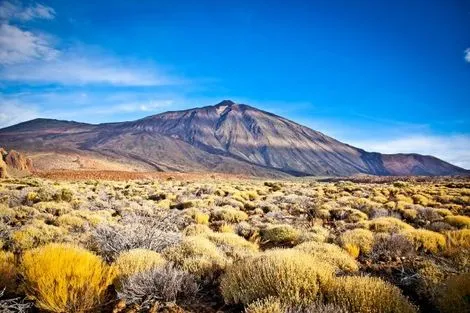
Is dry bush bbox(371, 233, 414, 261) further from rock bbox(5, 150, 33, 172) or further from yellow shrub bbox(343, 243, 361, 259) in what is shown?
rock bbox(5, 150, 33, 172)

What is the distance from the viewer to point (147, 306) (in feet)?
15.4

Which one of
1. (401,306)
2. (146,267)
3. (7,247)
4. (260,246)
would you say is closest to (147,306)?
(146,267)

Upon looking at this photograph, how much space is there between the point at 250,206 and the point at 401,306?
589 inches

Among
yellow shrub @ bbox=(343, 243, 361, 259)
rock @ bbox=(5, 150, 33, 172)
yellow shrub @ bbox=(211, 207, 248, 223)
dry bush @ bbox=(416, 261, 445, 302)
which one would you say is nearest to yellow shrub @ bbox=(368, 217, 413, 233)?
yellow shrub @ bbox=(343, 243, 361, 259)

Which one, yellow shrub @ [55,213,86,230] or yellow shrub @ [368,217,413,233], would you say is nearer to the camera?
yellow shrub @ [55,213,86,230]

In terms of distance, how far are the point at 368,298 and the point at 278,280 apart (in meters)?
1.09

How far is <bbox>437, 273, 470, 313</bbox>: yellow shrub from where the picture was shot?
420cm

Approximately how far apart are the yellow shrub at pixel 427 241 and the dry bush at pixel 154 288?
6218 mm

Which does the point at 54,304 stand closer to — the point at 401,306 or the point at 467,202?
the point at 401,306

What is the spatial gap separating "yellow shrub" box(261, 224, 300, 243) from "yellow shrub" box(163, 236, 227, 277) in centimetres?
364

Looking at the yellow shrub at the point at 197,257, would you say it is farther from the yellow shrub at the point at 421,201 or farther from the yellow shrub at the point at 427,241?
the yellow shrub at the point at 421,201

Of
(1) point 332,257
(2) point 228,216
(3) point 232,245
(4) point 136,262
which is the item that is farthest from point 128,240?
(2) point 228,216

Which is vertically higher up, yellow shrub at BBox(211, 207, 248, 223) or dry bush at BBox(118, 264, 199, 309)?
dry bush at BBox(118, 264, 199, 309)

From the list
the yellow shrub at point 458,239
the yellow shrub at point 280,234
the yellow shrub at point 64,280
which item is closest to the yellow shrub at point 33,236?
the yellow shrub at point 64,280
